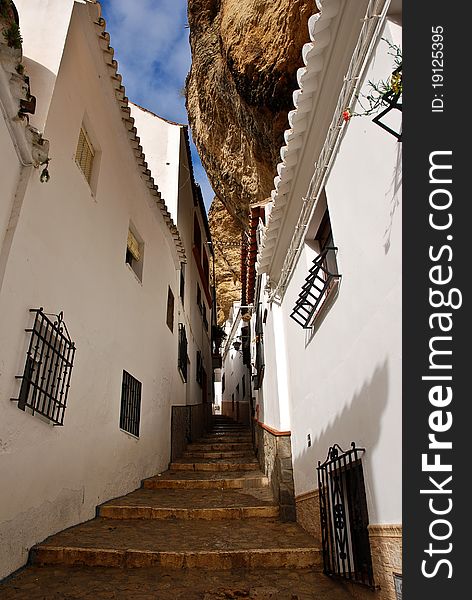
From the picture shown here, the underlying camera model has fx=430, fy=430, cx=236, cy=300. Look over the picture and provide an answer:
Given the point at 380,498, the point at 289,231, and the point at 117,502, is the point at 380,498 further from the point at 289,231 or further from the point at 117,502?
the point at 117,502

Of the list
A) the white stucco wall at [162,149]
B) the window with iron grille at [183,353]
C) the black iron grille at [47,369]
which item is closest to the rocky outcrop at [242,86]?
the white stucco wall at [162,149]

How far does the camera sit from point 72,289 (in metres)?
5.23

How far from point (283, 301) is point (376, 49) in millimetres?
4228

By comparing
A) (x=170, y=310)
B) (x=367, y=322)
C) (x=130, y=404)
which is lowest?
(x=130, y=404)

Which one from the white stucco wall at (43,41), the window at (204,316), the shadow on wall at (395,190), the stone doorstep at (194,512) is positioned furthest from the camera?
the window at (204,316)

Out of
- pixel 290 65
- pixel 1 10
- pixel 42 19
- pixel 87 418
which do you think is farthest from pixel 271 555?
pixel 290 65

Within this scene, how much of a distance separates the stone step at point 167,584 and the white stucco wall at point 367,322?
1063 mm

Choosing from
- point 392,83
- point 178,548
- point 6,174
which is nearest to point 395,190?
point 392,83

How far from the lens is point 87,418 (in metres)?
5.53

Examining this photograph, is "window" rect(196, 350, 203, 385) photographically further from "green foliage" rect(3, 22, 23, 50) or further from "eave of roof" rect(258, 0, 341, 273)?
"green foliage" rect(3, 22, 23, 50)

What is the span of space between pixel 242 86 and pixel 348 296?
6.56 m

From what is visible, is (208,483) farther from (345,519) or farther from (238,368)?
(238,368)

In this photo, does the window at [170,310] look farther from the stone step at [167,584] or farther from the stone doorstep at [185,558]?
the stone step at [167,584]

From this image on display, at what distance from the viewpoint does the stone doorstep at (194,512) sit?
584cm
